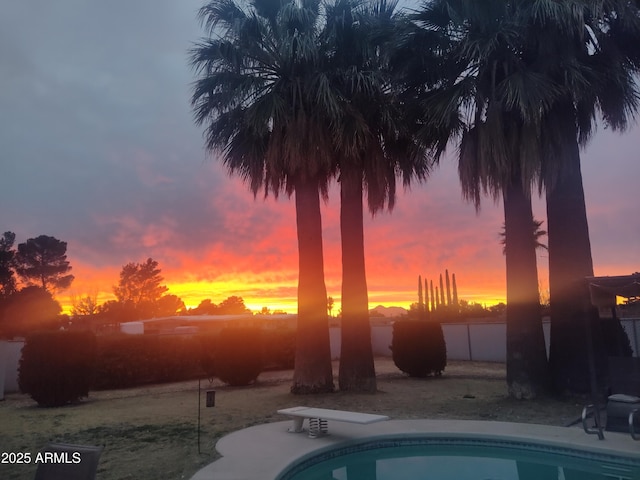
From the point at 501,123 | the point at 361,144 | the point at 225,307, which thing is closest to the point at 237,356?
the point at 361,144

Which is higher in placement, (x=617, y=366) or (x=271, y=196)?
(x=271, y=196)

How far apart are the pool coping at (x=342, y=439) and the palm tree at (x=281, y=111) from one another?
13.7 feet

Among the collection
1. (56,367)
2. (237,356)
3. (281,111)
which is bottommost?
(237,356)

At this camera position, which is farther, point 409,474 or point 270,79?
point 270,79

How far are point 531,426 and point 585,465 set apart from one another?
5.52ft

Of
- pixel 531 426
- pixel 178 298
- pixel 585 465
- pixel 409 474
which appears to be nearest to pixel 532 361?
pixel 531 426

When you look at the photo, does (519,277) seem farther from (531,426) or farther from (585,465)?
(585,465)

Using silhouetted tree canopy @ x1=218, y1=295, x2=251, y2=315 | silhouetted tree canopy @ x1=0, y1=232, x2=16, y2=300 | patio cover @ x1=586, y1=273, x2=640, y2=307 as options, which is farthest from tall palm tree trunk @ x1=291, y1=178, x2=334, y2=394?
silhouetted tree canopy @ x1=218, y1=295, x2=251, y2=315

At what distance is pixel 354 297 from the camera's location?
14.0 m

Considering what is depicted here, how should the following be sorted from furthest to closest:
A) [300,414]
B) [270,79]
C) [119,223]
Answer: [119,223]
[270,79]
[300,414]

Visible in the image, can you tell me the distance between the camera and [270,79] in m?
13.9

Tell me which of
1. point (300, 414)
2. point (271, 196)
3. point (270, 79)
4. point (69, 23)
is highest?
point (69, 23)

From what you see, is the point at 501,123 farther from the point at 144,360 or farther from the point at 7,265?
the point at 7,265

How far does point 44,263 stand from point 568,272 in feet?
133
